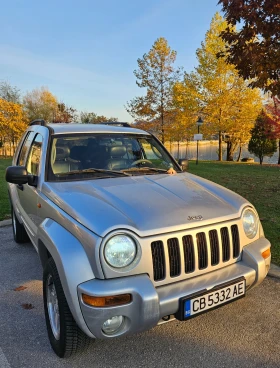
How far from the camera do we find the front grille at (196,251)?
2.21m

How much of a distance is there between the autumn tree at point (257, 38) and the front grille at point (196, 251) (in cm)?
406

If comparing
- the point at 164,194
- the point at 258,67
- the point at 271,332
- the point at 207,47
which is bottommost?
the point at 271,332

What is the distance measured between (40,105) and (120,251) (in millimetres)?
46358

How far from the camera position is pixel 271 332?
2719 millimetres

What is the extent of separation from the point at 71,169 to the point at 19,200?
1.49m

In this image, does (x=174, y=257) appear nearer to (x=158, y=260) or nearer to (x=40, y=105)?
(x=158, y=260)

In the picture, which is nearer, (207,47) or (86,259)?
(86,259)

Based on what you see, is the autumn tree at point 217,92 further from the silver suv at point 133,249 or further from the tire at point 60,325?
the tire at point 60,325

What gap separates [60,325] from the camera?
2.34m

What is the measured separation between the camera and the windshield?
130 inches

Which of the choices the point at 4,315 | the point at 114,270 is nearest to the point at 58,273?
the point at 114,270

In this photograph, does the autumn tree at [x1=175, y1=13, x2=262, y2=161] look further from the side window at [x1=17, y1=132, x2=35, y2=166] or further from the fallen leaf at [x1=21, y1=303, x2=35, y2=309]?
the fallen leaf at [x1=21, y1=303, x2=35, y2=309]

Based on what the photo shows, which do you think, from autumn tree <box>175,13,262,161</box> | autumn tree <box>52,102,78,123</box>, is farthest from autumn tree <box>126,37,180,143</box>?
autumn tree <box>52,102,78,123</box>

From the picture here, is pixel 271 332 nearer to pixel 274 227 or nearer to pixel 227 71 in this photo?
pixel 274 227
